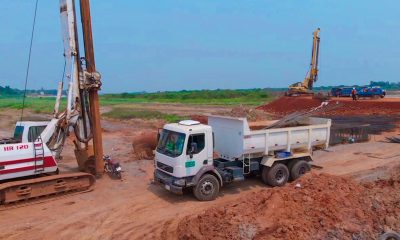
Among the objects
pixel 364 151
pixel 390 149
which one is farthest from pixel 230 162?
pixel 390 149

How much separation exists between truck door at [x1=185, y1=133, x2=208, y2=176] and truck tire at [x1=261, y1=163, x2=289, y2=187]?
2547mm

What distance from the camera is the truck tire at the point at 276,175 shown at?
12930 millimetres

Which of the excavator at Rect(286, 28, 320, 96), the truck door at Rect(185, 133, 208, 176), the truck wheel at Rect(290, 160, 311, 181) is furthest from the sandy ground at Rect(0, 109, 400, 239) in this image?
the excavator at Rect(286, 28, 320, 96)

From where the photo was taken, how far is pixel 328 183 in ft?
30.5

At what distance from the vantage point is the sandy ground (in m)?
9.34

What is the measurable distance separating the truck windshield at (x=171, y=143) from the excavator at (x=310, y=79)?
3507 centimetres

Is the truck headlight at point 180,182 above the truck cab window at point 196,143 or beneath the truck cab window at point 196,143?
beneath

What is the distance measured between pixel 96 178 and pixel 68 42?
4.99 meters

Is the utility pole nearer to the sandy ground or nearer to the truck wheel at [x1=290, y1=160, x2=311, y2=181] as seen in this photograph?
the sandy ground

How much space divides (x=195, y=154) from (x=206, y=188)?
3.71 feet

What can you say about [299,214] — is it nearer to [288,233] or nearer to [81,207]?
[288,233]

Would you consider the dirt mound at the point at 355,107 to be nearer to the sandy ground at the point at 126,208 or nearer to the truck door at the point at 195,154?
the sandy ground at the point at 126,208

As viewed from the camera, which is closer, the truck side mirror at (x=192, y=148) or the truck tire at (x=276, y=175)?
the truck side mirror at (x=192, y=148)

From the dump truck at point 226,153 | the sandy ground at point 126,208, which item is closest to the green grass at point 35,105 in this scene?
the sandy ground at point 126,208
